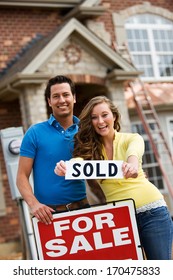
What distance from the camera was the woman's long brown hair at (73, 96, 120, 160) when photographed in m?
3.79

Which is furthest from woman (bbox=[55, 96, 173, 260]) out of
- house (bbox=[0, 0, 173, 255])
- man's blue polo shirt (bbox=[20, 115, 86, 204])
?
house (bbox=[0, 0, 173, 255])

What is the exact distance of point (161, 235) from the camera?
364 cm

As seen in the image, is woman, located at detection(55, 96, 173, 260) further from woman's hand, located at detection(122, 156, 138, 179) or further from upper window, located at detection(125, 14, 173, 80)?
upper window, located at detection(125, 14, 173, 80)

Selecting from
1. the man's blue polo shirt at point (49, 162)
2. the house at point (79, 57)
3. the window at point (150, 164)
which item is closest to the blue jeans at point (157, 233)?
the man's blue polo shirt at point (49, 162)

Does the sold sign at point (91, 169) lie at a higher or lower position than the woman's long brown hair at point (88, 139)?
lower

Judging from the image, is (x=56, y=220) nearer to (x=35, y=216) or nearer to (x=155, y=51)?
(x=35, y=216)

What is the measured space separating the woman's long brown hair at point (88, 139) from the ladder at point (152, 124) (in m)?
9.71

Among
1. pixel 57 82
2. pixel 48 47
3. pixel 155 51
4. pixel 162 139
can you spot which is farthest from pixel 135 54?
pixel 57 82

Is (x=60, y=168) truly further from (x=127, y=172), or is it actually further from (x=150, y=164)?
(x=150, y=164)

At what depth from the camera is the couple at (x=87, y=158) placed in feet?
12.0

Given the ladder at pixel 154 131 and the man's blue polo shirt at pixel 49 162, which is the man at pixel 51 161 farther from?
the ladder at pixel 154 131

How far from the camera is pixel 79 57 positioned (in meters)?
12.6

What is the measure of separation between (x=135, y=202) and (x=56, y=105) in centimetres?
84

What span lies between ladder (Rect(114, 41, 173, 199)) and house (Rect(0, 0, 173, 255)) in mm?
246
